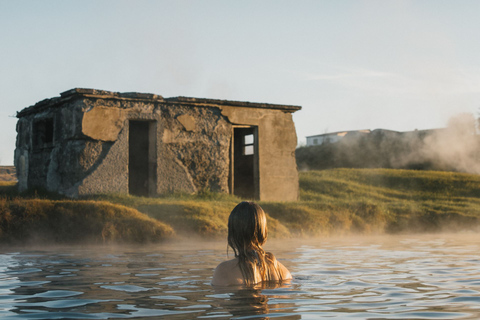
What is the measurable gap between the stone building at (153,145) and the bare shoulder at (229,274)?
10876mm

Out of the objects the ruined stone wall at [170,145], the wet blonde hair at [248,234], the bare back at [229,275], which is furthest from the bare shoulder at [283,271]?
the ruined stone wall at [170,145]

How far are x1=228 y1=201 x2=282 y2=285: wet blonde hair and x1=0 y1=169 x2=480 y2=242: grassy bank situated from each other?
7.35 m

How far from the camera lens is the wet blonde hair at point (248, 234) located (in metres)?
4.72

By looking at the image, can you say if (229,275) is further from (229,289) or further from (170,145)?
(170,145)

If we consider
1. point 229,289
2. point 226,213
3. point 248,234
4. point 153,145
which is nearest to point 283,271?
point 229,289

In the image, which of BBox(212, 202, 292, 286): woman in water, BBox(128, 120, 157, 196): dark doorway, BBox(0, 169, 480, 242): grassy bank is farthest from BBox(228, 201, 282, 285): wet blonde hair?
BBox(128, 120, 157, 196): dark doorway

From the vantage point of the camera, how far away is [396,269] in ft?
24.7

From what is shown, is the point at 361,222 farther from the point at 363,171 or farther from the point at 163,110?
the point at 363,171

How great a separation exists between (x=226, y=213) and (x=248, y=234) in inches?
377

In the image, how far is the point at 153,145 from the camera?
55.6 ft

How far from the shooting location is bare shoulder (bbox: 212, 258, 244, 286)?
5188mm

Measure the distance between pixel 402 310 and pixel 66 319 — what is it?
2544mm

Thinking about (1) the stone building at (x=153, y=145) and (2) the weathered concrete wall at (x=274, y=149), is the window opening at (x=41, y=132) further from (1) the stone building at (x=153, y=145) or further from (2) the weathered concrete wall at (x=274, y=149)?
(2) the weathered concrete wall at (x=274, y=149)

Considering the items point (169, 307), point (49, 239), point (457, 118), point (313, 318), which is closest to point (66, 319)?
point (169, 307)
